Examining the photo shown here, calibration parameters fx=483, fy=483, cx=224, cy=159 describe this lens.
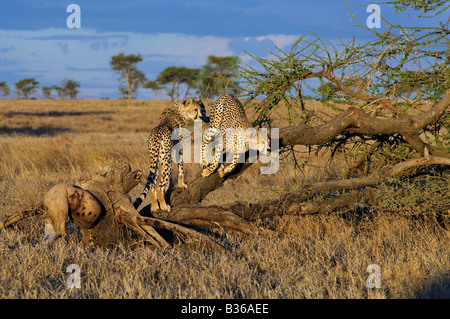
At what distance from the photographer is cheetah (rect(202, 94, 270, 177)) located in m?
5.51

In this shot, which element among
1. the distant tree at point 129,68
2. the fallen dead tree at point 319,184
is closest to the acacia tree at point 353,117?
the fallen dead tree at point 319,184

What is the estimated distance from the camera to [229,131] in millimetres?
5777

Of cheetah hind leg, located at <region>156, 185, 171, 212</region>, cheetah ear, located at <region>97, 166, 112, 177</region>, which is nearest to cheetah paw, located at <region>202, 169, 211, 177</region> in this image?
cheetah hind leg, located at <region>156, 185, 171, 212</region>

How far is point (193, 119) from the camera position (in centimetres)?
597

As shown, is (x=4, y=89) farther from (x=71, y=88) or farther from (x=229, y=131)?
(x=229, y=131)

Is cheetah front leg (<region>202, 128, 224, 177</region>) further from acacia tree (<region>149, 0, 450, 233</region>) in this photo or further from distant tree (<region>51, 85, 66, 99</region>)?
distant tree (<region>51, 85, 66, 99</region>)

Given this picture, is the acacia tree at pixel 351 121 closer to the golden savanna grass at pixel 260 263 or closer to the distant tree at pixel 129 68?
the golden savanna grass at pixel 260 263

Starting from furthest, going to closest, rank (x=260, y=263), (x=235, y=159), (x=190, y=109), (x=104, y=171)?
(x=190, y=109)
(x=235, y=159)
(x=104, y=171)
(x=260, y=263)

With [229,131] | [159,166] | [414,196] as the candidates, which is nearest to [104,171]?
[159,166]

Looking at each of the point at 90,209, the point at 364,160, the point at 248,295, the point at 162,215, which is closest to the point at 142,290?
the point at 248,295

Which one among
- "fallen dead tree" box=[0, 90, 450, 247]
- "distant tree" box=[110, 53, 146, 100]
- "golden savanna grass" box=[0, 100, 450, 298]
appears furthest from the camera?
"distant tree" box=[110, 53, 146, 100]

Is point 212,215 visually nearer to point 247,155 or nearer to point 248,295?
point 247,155

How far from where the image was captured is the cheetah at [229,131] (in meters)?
5.51

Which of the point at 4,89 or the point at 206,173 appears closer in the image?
the point at 206,173
